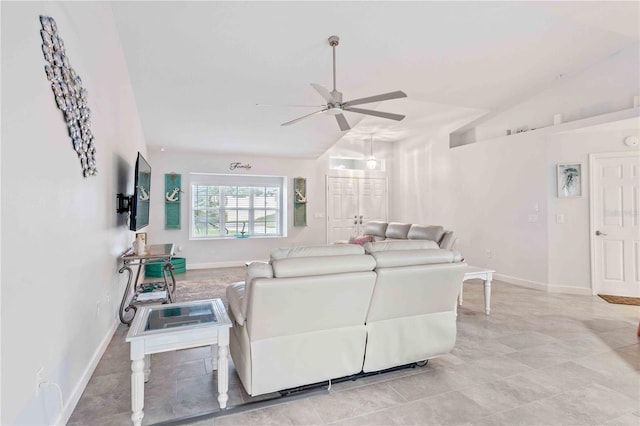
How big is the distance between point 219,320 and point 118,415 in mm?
797

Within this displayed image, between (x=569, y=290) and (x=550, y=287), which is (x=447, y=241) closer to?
(x=550, y=287)

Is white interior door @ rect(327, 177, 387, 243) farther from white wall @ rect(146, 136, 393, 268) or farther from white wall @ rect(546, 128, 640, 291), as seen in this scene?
white wall @ rect(546, 128, 640, 291)

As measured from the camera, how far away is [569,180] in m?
4.88

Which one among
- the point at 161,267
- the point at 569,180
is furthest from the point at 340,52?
the point at 161,267

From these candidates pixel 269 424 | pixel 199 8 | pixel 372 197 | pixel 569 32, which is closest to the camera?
pixel 269 424

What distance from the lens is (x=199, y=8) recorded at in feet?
9.63

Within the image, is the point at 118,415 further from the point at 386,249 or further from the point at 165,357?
the point at 386,249

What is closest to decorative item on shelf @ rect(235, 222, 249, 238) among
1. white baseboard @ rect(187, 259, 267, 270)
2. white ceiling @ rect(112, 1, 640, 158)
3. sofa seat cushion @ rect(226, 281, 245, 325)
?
white baseboard @ rect(187, 259, 267, 270)

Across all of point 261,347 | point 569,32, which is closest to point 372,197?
point 569,32

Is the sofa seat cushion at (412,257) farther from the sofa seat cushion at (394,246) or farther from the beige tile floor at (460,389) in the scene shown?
the beige tile floor at (460,389)

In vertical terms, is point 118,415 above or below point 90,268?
below

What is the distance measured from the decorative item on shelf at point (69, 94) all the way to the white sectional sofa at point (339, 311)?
1362mm

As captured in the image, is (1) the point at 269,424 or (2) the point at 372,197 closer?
(1) the point at 269,424

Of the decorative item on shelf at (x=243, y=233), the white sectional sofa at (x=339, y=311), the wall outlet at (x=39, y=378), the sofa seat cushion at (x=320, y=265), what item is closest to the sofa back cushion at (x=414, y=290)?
the white sectional sofa at (x=339, y=311)
